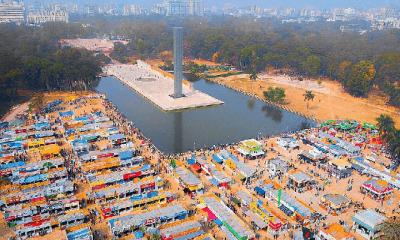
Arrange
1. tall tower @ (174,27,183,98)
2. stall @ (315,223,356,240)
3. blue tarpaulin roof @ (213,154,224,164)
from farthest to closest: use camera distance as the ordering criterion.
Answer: tall tower @ (174,27,183,98), blue tarpaulin roof @ (213,154,224,164), stall @ (315,223,356,240)

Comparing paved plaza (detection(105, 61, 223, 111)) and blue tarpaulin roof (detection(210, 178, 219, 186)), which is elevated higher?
paved plaza (detection(105, 61, 223, 111))

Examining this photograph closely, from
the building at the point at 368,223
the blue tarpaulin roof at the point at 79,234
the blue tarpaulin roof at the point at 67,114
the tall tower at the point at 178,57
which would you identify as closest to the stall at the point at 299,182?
the building at the point at 368,223

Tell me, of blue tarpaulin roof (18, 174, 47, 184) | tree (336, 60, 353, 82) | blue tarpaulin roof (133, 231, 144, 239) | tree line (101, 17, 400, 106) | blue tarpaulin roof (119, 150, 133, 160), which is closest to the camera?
blue tarpaulin roof (133, 231, 144, 239)

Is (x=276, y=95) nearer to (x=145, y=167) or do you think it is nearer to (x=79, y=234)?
(x=145, y=167)

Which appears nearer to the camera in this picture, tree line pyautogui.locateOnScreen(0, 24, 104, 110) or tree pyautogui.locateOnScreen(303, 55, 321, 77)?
tree line pyautogui.locateOnScreen(0, 24, 104, 110)

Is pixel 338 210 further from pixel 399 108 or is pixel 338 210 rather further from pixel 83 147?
pixel 399 108

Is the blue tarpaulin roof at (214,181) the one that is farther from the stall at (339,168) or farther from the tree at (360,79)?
the tree at (360,79)

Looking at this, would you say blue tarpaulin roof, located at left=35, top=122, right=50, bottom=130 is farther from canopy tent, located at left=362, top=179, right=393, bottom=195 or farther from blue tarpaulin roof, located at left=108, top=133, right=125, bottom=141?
canopy tent, located at left=362, top=179, right=393, bottom=195

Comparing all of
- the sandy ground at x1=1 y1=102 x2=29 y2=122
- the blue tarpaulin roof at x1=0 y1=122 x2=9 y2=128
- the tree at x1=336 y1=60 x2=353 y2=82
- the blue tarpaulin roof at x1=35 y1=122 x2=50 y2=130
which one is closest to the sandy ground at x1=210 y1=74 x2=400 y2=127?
the tree at x1=336 y1=60 x2=353 y2=82
